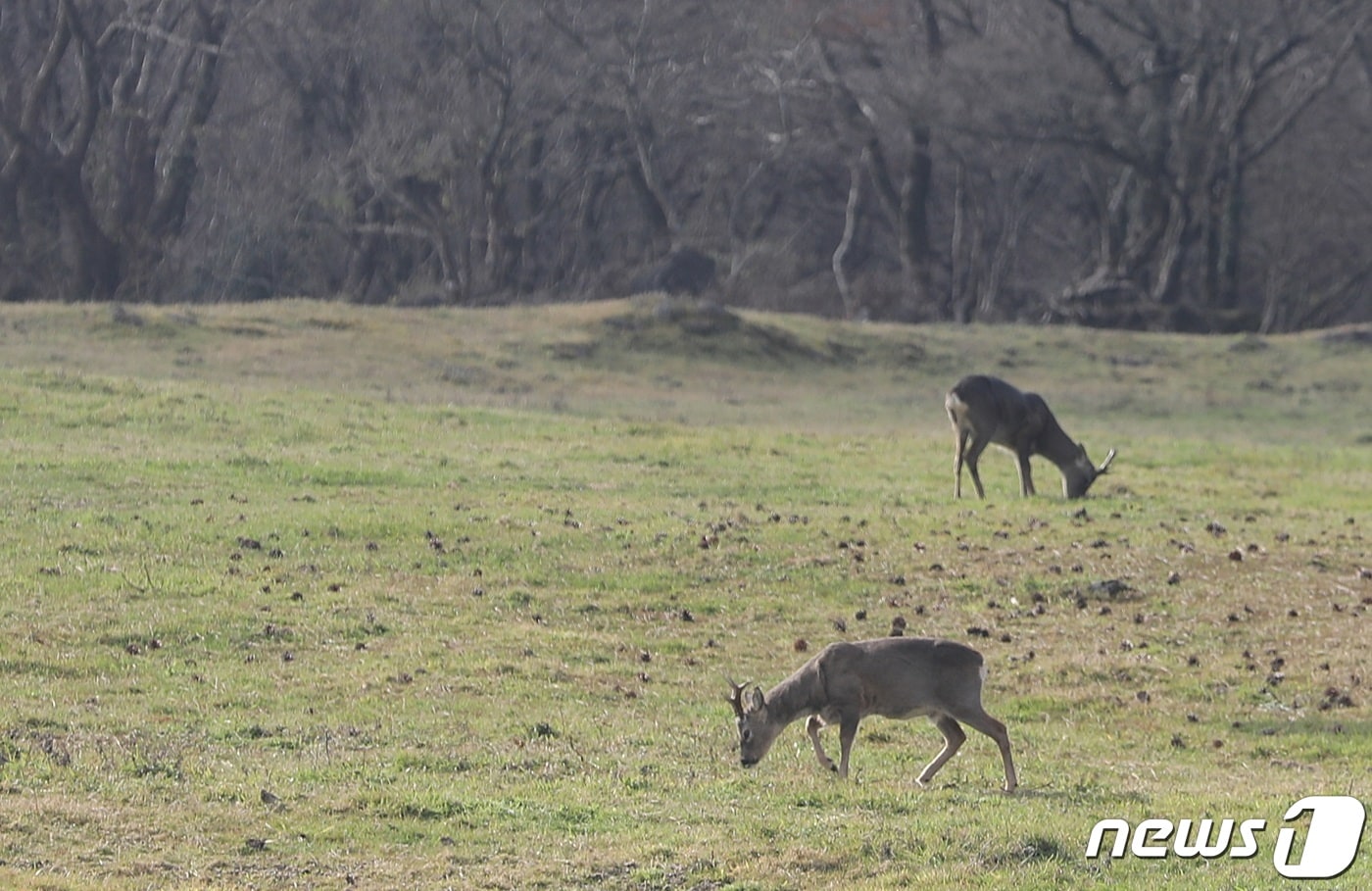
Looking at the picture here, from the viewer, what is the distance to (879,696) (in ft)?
37.9

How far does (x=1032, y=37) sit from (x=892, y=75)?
486 centimetres

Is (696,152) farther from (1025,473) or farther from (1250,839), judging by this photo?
(1250,839)

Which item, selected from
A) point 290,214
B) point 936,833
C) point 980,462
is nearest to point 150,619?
point 936,833

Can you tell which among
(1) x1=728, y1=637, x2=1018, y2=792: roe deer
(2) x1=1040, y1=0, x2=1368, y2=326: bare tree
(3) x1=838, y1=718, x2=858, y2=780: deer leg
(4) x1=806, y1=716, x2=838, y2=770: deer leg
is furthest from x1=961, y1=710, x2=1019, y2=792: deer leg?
(2) x1=1040, y1=0, x2=1368, y2=326: bare tree

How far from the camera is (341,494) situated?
71.9 feet

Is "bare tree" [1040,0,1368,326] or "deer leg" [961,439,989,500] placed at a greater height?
"bare tree" [1040,0,1368,326]

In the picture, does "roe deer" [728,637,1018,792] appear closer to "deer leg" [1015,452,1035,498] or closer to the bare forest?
"deer leg" [1015,452,1035,498]

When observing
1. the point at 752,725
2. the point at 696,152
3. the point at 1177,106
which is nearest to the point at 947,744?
the point at 752,725

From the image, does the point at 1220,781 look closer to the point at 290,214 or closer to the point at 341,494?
the point at 341,494

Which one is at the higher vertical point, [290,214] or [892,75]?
[892,75]

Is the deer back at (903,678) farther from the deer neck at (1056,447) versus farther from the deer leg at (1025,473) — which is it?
the deer leg at (1025,473)

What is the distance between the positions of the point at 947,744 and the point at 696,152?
57898mm

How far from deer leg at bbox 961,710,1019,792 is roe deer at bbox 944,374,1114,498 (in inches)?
498

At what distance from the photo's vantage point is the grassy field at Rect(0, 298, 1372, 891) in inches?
392
